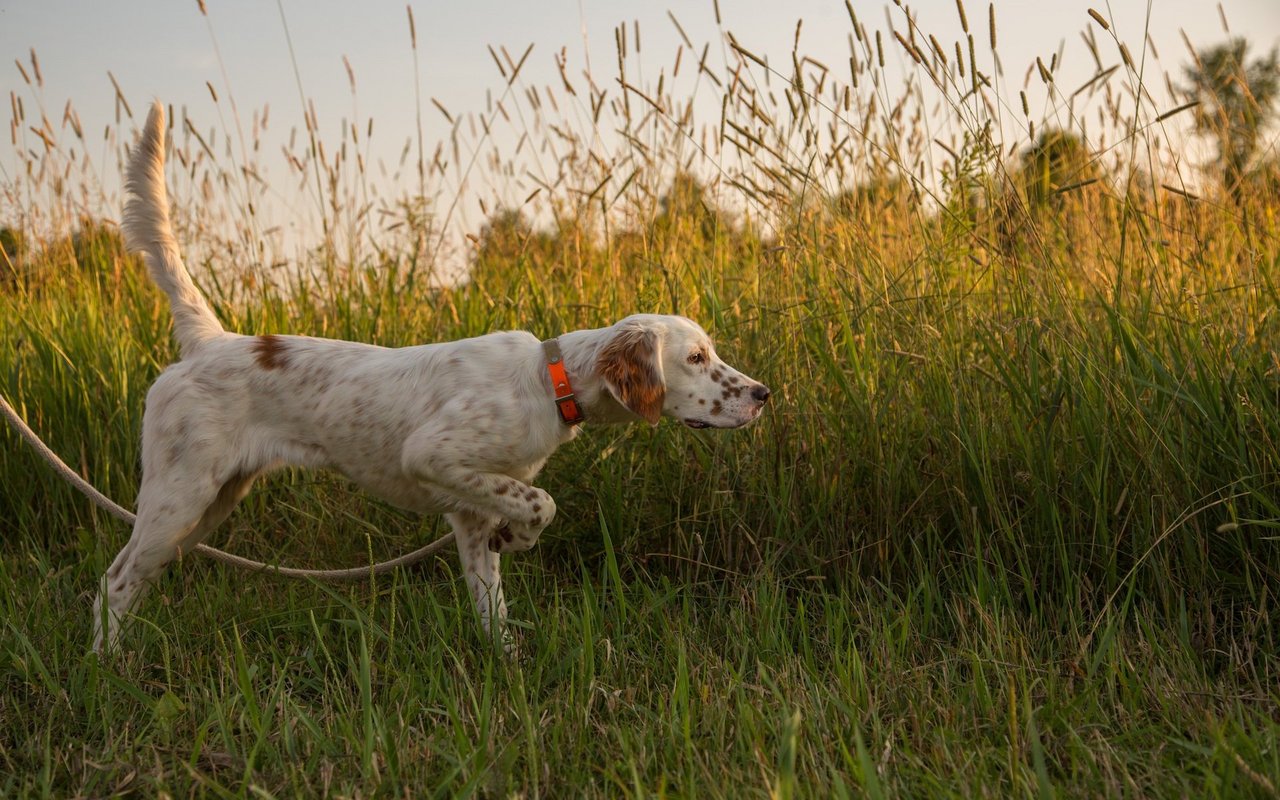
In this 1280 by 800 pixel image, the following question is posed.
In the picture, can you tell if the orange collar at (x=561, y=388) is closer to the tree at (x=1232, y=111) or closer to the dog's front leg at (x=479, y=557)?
the dog's front leg at (x=479, y=557)

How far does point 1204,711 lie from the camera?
86.2 inches

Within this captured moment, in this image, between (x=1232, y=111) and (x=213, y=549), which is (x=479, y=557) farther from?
(x=1232, y=111)

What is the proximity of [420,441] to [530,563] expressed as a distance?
0.71 m

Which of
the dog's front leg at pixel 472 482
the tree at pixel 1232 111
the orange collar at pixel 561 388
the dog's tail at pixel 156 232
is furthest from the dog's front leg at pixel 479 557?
the tree at pixel 1232 111

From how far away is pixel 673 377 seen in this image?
2984 mm

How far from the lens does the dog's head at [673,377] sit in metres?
2.84

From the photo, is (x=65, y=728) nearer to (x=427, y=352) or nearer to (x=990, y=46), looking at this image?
(x=427, y=352)

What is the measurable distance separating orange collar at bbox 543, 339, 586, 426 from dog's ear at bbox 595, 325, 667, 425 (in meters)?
0.10

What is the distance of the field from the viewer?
2.13 m

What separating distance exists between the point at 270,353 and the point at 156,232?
0.58 m

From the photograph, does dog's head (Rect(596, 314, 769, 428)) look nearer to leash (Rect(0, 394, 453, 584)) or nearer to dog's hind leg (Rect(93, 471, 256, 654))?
leash (Rect(0, 394, 453, 584))

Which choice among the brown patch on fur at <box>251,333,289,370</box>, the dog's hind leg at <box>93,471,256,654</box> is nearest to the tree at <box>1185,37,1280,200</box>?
the brown patch on fur at <box>251,333,289,370</box>

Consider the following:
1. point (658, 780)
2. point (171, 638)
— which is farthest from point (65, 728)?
point (658, 780)

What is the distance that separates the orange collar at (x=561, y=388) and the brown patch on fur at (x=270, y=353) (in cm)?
83
